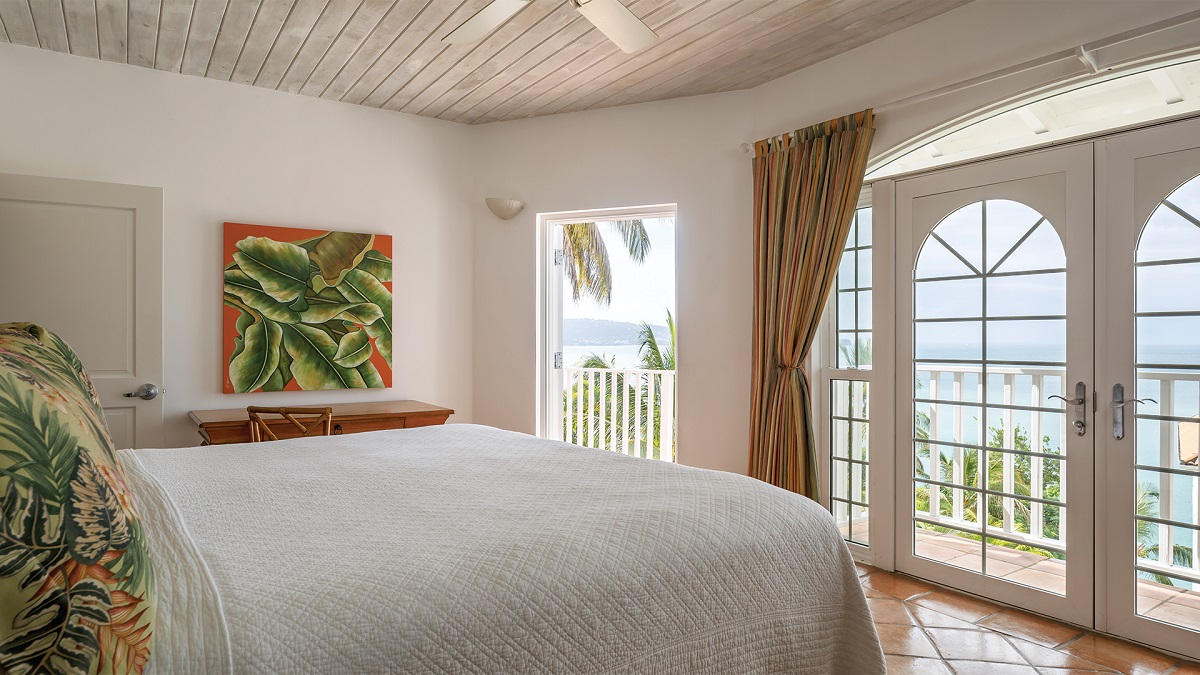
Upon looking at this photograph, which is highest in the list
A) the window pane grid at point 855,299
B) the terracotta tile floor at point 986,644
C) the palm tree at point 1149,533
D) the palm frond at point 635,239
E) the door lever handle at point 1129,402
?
the palm frond at point 635,239

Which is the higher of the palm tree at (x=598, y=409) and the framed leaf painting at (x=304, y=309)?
the framed leaf painting at (x=304, y=309)

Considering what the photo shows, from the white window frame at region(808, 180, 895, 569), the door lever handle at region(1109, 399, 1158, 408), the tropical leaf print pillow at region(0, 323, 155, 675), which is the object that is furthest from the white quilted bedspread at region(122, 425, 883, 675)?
the white window frame at region(808, 180, 895, 569)

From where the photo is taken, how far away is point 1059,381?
2.93 meters

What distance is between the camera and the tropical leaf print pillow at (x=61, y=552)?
2.44 ft

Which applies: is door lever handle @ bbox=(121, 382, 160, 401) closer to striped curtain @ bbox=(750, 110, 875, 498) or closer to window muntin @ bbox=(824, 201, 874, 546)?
striped curtain @ bbox=(750, 110, 875, 498)

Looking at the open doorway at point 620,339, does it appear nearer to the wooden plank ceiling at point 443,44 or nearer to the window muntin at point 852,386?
the wooden plank ceiling at point 443,44

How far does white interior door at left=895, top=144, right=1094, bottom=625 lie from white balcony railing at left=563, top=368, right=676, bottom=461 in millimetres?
1977

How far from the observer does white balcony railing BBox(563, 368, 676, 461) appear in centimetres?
514

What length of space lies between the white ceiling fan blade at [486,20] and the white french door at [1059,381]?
206 centimetres

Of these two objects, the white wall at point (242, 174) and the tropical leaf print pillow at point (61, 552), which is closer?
the tropical leaf print pillow at point (61, 552)

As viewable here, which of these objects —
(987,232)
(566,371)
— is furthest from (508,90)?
(987,232)

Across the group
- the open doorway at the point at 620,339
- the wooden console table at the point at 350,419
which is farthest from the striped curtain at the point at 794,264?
the wooden console table at the point at 350,419

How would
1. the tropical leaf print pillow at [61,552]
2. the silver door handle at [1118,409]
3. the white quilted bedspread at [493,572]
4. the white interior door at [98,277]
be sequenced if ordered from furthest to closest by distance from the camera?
the white interior door at [98,277], the silver door handle at [1118,409], the white quilted bedspread at [493,572], the tropical leaf print pillow at [61,552]

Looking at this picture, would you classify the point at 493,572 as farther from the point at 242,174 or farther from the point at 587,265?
the point at 587,265
